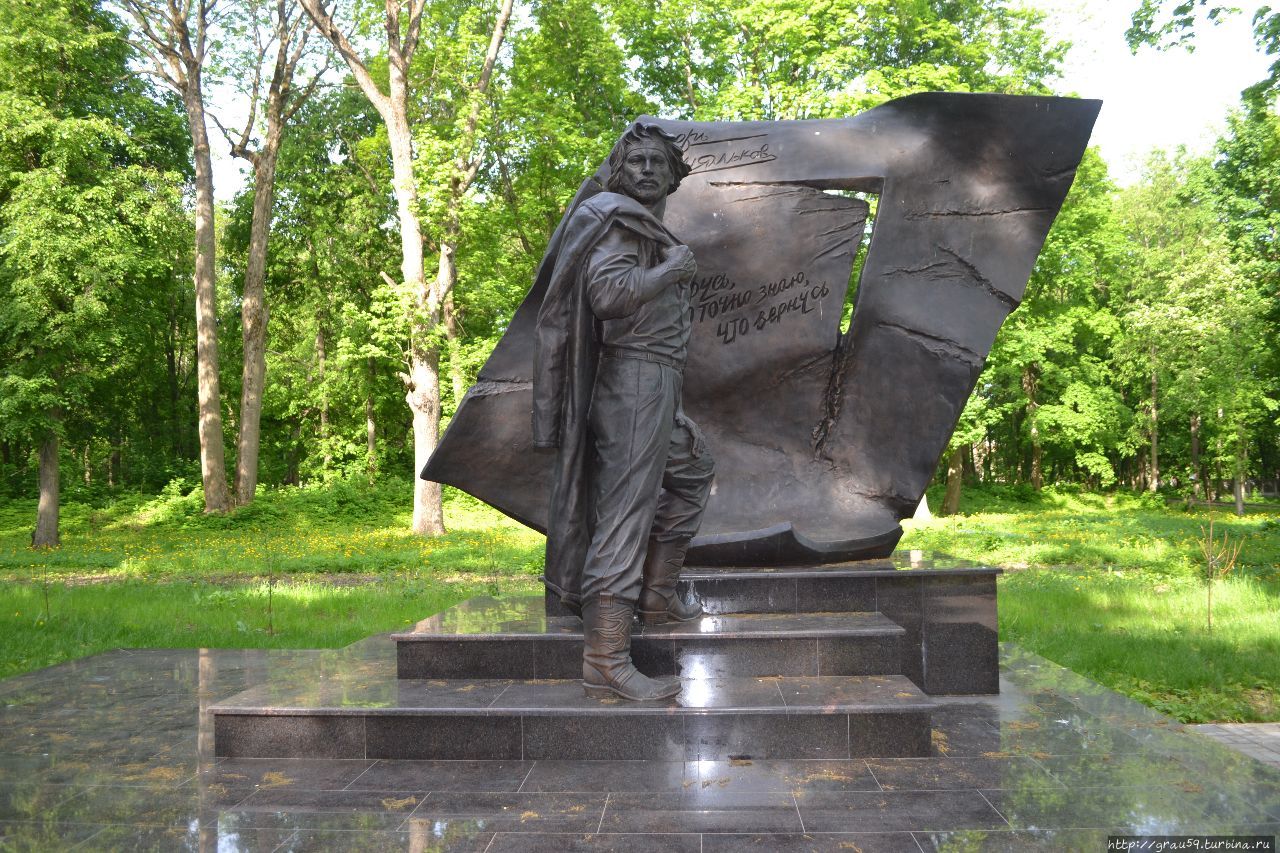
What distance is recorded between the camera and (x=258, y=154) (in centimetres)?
2069

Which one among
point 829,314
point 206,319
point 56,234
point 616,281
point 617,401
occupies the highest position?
point 56,234

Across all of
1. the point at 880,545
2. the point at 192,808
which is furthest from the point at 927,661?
the point at 192,808

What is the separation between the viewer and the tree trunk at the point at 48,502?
54.1ft

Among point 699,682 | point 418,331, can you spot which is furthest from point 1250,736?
point 418,331

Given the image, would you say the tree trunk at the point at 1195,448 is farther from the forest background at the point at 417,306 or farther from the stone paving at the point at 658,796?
the stone paving at the point at 658,796

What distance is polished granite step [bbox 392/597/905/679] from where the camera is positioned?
4.53 meters

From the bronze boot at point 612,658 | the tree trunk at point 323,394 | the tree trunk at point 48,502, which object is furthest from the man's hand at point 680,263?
the tree trunk at point 323,394

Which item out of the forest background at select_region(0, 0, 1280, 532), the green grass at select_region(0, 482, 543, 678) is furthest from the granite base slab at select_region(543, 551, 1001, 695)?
the forest background at select_region(0, 0, 1280, 532)

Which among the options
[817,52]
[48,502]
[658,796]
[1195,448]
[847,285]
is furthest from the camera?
[1195,448]

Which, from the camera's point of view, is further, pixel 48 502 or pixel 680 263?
pixel 48 502

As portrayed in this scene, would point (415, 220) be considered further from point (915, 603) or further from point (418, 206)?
point (915, 603)

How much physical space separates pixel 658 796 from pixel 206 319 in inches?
737

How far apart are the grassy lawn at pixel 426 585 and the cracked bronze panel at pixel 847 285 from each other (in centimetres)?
214

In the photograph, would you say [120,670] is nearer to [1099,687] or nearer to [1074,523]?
[1099,687]
